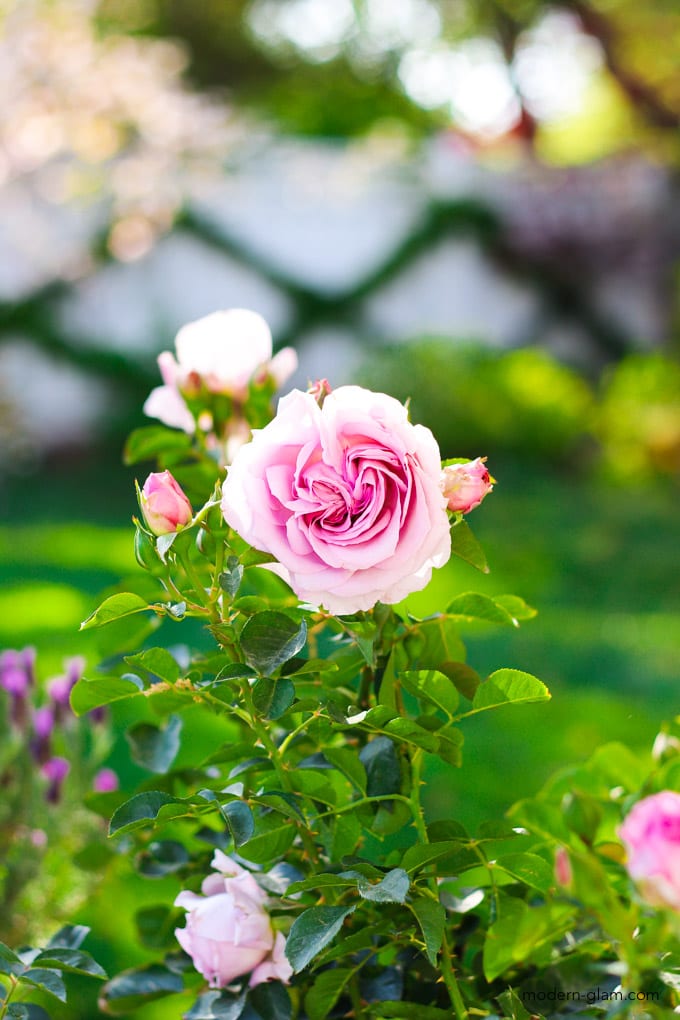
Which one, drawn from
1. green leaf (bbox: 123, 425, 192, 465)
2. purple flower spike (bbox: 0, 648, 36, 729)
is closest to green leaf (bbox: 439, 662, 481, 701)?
green leaf (bbox: 123, 425, 192, 465)

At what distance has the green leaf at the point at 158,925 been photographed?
770mm

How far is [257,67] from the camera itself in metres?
9.39

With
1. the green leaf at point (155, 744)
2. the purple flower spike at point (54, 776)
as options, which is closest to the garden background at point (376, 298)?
the purple flower spike at point (54, 776)

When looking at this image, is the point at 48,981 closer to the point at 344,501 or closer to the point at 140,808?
the point at 140,808

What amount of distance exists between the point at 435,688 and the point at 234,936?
19 cm

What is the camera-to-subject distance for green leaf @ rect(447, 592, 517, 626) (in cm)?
64

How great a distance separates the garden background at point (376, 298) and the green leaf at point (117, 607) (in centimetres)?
192

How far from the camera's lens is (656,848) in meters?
0.43

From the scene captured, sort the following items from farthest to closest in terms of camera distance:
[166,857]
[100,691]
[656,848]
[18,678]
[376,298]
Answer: [376,298] → [18,678] → [166,857] → [100,691] → [656,848]

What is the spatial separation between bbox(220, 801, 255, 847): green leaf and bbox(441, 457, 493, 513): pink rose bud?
210 millimetres

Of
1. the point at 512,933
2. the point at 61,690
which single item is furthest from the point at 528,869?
the point at 61,690

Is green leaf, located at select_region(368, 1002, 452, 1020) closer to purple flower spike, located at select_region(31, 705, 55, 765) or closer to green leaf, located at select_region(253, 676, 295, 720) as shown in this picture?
green leaf, located at select_region(253, 676, 295, 720)

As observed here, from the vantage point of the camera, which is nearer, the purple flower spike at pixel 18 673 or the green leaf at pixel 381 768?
the green leaf at pixel 381 768

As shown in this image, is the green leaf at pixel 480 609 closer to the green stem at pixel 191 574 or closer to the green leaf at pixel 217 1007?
the green stem at pixel 191 574
